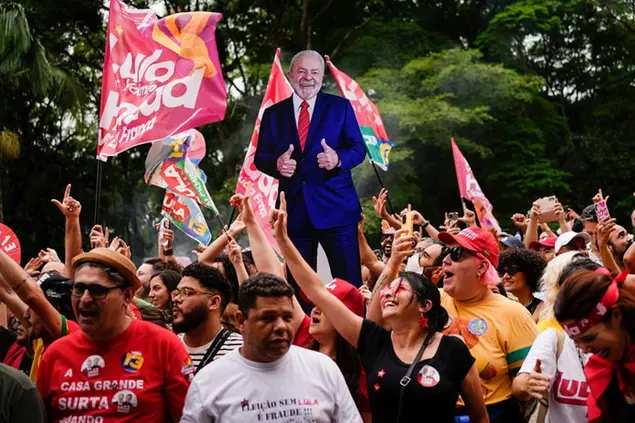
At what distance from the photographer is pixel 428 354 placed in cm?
418

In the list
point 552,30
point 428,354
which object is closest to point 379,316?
point 428,354

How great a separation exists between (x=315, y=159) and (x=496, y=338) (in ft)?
9.89

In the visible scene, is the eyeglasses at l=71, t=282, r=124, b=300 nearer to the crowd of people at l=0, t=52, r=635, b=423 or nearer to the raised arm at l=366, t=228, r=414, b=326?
the crowd of people at l=0, t=52, r=635, b=423

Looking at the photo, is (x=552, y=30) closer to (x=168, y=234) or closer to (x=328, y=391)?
(x=168, y=234)

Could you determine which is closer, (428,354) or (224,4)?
(428,354)

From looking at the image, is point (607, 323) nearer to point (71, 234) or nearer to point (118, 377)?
point (118, 377)

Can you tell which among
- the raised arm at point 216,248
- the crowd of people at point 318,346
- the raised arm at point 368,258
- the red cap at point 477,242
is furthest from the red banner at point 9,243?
the red cap at point 477,242

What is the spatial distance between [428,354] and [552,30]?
2372cm

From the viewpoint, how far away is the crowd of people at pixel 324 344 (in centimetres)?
337

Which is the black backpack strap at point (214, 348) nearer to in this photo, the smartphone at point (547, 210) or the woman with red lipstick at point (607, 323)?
the woman with red lipstick at point (607, 323)

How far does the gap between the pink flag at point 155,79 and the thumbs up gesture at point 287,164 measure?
62cm

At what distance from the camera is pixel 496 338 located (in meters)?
4.71

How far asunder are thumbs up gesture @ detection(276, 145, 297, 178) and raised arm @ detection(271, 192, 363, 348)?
250cm

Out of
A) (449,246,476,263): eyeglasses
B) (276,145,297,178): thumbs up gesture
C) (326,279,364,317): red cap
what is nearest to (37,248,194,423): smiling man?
(326,279,364,317): red cap
